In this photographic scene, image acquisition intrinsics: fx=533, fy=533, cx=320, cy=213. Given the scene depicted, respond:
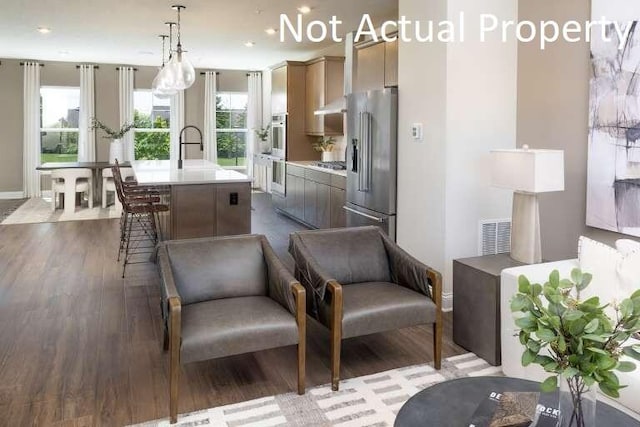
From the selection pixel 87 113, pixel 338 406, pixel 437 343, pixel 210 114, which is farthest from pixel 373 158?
pixel 87 113

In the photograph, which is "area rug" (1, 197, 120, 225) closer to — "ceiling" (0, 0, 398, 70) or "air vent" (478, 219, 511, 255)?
"ceiling" (0, 0, 398, 70)

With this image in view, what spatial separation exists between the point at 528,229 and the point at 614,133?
0.75m

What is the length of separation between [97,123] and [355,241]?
8.77 meters

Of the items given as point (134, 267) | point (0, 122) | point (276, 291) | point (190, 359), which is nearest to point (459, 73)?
point (276, 291)

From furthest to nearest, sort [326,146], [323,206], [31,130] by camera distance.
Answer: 1. [31,130]
2. [326,146]
3. [323,206]

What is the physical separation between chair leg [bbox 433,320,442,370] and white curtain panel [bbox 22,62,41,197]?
1000 centimetres

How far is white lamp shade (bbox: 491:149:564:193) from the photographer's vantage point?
303 cm

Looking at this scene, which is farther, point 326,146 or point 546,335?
point 326,146

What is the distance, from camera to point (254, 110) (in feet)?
39.6

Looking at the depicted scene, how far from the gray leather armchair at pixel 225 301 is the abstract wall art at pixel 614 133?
1974 millimetres

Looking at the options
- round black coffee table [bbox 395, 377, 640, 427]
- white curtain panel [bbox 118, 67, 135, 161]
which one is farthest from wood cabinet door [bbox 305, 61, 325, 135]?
round black coffee table [bbox 395, 377, 640, 427]

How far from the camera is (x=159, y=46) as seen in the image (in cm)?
871

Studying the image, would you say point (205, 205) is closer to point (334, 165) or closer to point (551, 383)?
point (334, 165)

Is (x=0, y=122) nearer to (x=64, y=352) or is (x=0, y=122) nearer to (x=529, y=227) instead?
(x=64, y=352)
